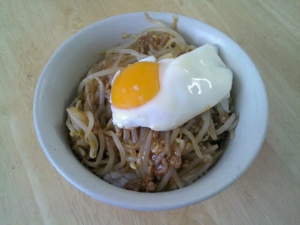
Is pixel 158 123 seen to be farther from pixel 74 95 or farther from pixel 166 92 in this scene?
→ pixel 74 95

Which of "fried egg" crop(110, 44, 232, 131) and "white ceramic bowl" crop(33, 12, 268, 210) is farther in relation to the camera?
"fried egg" crop(110, 44, 232, 131)

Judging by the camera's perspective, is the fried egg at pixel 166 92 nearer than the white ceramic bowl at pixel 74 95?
No

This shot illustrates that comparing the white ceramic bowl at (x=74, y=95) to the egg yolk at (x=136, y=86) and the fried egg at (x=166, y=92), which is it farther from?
the egg yolk at (x=136, y=86)

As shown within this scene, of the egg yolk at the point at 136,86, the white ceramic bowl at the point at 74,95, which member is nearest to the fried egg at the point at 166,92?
the egg yolk at the point at 136,86

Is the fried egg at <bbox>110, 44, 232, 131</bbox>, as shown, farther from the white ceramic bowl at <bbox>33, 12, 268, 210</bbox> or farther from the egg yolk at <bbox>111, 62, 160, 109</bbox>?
the white ceramic bowl at <bbox>33, 12, 268, 210</bbox>

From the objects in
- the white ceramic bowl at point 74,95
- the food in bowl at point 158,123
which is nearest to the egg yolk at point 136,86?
the food in bowl at point 158,123

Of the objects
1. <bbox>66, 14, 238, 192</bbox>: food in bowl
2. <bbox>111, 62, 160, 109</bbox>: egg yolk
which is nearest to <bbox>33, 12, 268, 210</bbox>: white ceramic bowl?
<bbox>66, 14, 238, 192</bbox>: food in bowl
